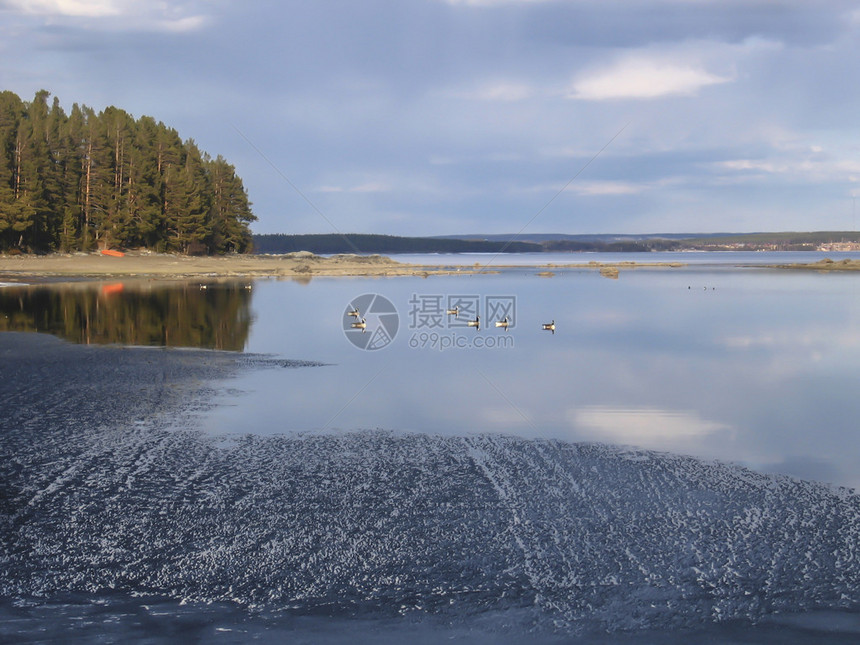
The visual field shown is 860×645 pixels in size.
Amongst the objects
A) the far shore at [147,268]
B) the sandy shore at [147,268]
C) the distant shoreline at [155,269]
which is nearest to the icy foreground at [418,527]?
the distant shoreline at [155,269]

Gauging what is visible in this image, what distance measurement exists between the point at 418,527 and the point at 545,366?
10689 mm

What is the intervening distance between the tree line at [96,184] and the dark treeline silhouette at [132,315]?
80.1 ft

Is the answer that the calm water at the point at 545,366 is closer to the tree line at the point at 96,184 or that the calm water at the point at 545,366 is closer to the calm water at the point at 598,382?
the calm water at the point at 598,382

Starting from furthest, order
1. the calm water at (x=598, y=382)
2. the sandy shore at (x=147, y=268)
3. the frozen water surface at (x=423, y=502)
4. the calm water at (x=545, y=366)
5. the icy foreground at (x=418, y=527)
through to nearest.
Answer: the sandy shore at (x=147, y=268), the calm water at (x=545, y=366), the calm water at (x=598, y=382), the icy foreground at (x=418, y=527), the frozen water surface at (x=423, y=502)

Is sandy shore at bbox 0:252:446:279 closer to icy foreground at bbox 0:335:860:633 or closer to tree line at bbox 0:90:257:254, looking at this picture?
tree line at bbox 0:90:257:254

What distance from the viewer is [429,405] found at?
43.9ft

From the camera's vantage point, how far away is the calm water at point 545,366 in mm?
11648

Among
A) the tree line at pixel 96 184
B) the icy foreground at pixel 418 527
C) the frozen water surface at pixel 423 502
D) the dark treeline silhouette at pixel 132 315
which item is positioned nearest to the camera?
the frozen water surface at pixel 423 502

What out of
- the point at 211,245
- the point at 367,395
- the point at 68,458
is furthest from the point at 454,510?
the point at 211,245

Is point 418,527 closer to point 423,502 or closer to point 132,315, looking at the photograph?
point 423,502

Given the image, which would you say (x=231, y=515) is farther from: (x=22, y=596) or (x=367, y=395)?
(x=367, y=395)

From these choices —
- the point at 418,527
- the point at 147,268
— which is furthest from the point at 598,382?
the point at 147,268

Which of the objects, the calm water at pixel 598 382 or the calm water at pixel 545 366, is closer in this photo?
the calm water at pixel 598 382

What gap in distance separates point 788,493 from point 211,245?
7855 centimetres
